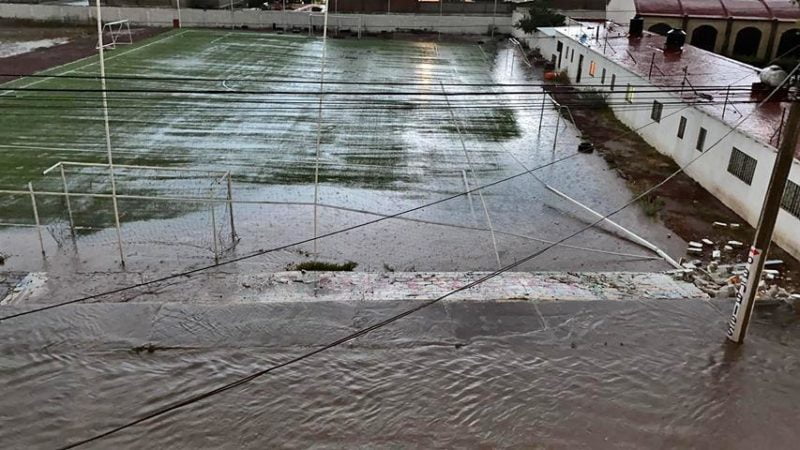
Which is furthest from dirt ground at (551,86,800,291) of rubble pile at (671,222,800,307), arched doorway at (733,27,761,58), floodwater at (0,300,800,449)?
arched doorway at (733,27,761,58)

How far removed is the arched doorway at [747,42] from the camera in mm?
34750

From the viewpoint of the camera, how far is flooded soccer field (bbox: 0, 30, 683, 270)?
1441 cm

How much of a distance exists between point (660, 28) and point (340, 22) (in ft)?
77.4

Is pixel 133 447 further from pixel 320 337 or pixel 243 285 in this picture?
pixel 243 285

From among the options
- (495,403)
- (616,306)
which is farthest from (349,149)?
(495,403)

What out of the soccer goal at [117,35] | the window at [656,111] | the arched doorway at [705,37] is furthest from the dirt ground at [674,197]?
the soccer goal at [117,35]

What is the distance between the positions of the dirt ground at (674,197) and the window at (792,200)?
964 millimetres

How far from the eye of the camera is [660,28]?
114 feet

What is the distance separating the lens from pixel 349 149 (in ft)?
69.7

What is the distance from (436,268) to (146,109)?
16.7 meters

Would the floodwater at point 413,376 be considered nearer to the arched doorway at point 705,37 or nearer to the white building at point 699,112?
the white building at point 699,112

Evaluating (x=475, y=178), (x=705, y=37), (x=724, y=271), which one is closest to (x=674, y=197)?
(x=724, y=271)

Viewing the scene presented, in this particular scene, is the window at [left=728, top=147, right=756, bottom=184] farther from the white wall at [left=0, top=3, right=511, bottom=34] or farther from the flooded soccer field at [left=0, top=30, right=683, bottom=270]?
the white wall at [left=0, top=3, right=511, bottom=34]

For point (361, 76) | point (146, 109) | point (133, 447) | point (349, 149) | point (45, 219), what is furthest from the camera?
point (361, 76)
